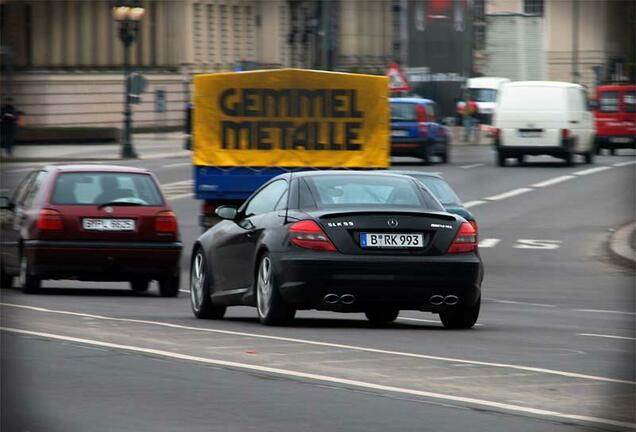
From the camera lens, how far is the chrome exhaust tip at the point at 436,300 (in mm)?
10461

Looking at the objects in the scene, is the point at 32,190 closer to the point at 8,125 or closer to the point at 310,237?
the point at 310,237

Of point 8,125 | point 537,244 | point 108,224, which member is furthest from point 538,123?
point 8,125

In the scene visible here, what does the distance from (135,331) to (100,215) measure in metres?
4.99

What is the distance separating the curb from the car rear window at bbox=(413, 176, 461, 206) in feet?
13.4

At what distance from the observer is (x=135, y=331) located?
10234 millimetres

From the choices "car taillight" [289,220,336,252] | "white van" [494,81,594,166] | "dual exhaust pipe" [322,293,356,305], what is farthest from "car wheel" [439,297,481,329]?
"white van" [494,81,594,166]

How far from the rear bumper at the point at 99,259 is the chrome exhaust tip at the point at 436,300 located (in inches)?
206

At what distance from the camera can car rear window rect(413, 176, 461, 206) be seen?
632 inches

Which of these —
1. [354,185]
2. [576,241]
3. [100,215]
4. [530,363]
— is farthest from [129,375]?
[576,241]

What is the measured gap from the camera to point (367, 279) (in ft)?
33.8

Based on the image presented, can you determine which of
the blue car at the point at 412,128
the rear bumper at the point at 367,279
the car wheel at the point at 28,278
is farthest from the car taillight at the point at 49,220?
the blue car at the point at 412,128

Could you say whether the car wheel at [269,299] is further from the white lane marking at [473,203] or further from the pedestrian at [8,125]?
the white lane marking at [473,203]

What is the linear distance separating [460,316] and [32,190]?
624cm

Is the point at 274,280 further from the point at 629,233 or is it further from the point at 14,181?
the point at 629,233
